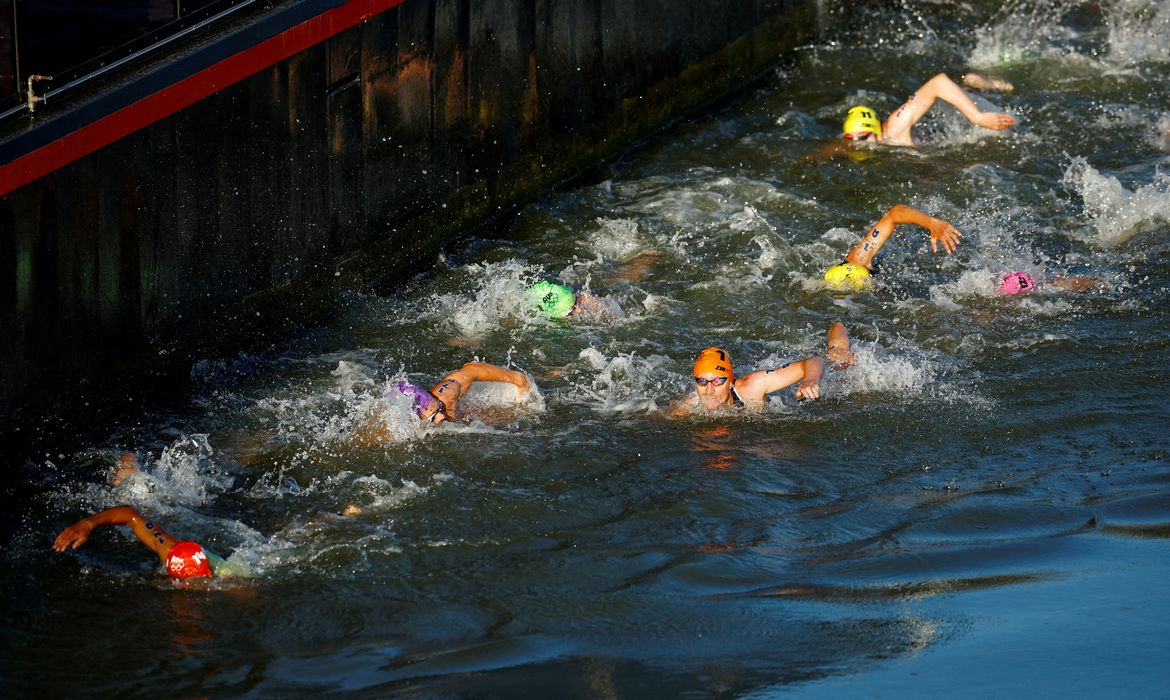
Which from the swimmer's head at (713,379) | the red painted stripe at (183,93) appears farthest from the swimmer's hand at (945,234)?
the red painted stripe at (183,93)

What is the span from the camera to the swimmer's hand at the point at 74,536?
9.04 m

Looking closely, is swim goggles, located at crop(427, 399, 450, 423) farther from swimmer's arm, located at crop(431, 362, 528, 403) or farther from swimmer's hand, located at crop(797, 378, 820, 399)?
swimmer's hand, located at crop(797, 378, 820, 399)

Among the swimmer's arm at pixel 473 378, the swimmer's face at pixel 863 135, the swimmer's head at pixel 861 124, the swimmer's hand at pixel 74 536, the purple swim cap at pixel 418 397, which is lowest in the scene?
the swimmer's hand at pixel 74 536

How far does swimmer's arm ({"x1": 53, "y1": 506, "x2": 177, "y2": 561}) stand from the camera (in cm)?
903

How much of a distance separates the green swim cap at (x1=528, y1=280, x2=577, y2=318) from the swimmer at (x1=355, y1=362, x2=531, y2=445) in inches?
61.6

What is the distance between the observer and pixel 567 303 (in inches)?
512

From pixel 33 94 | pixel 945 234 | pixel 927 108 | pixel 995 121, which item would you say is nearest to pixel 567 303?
pixel 945 234

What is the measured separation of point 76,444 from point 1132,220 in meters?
10.2

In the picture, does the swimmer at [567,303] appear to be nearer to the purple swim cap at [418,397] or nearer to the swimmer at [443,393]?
the swimmer at [443,393]

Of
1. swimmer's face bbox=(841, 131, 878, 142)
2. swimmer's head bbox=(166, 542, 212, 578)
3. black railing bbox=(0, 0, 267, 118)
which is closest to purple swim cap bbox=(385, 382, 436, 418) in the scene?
swimmer's head bbox=(166, 542, 212, 578)

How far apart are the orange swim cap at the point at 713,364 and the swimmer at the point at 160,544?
3.94 meters

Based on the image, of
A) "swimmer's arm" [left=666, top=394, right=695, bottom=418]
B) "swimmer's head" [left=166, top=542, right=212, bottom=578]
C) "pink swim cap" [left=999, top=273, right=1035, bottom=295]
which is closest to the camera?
"swimmer's head" [left=166, top=542, right=212, bottom=578]

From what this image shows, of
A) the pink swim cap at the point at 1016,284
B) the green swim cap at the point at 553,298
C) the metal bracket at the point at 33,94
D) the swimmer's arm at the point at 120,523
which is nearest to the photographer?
the swimmer's arm at the point at 120,523

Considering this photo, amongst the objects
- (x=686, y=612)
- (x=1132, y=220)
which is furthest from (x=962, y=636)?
(x=1132, y=220)
